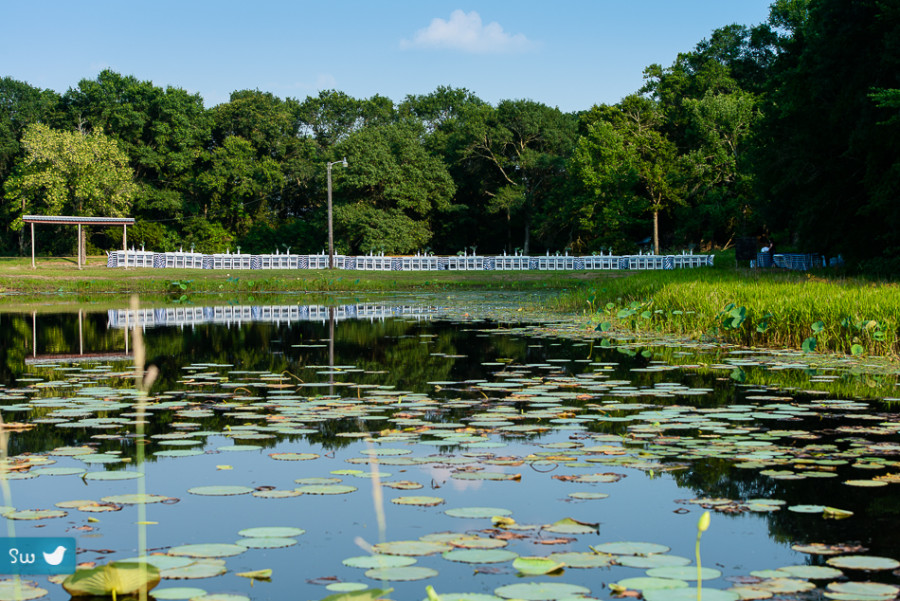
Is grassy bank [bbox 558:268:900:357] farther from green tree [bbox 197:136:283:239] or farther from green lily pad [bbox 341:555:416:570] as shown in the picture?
green tree [bbox 197:136:283:239]

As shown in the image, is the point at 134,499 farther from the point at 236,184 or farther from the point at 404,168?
the point at 236,184

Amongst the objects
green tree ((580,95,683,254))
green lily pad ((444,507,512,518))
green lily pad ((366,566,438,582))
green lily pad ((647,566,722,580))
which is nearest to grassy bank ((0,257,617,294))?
green tree ((580,95,683,254))

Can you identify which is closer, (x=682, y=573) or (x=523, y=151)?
(x=682, y=573)

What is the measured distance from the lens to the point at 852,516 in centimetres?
418

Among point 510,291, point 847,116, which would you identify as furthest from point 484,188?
point 847,116

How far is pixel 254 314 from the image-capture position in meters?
21.0

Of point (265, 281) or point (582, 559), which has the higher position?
point (265, 281)

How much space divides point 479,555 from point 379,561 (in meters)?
0.41

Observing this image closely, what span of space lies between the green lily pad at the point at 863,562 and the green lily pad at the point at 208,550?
7.97 ft

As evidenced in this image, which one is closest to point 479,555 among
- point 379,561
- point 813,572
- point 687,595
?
point 379,561

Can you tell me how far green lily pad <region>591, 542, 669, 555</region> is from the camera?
363 centimetres

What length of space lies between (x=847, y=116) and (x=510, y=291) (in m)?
13.2

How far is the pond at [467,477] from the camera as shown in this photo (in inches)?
135

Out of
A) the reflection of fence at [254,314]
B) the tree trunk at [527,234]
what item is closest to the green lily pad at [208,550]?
the reflection of fence at [254,314]
